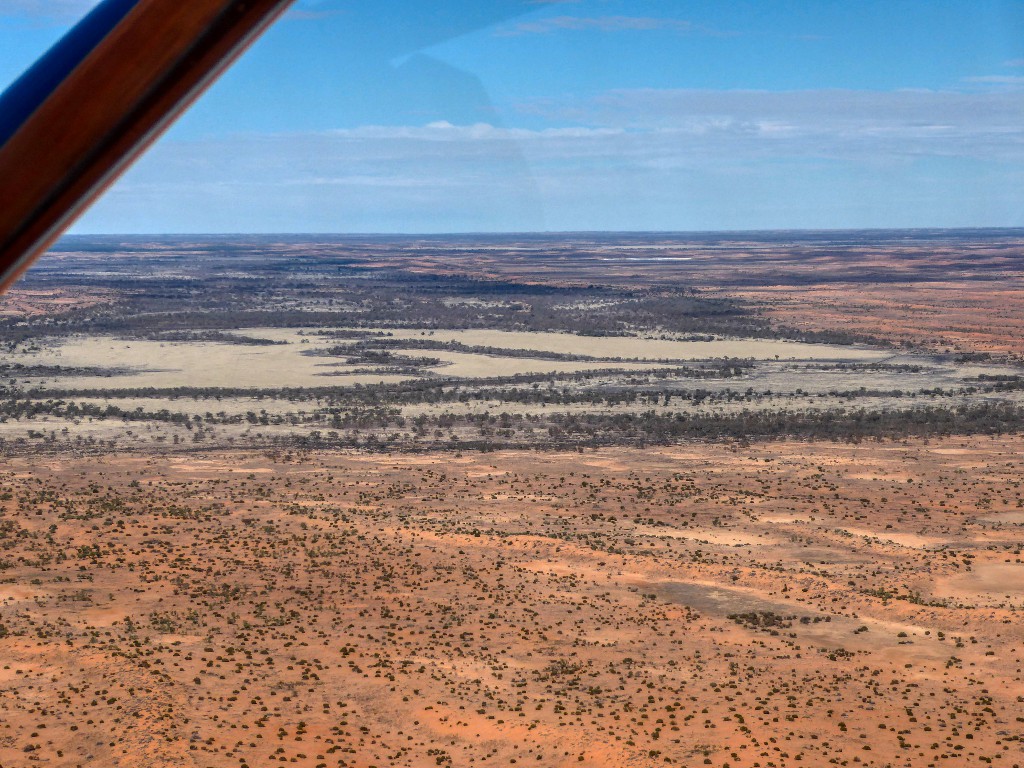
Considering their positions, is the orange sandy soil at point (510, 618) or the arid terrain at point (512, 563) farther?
the arid terrain at point (512, 563)

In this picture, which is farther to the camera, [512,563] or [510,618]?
[512,563]

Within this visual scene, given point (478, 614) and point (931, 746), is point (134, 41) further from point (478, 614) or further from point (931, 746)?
point (478, 614)

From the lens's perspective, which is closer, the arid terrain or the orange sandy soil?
the orange sandy soil

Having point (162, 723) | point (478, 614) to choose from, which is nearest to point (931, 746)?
point (478, 614)
